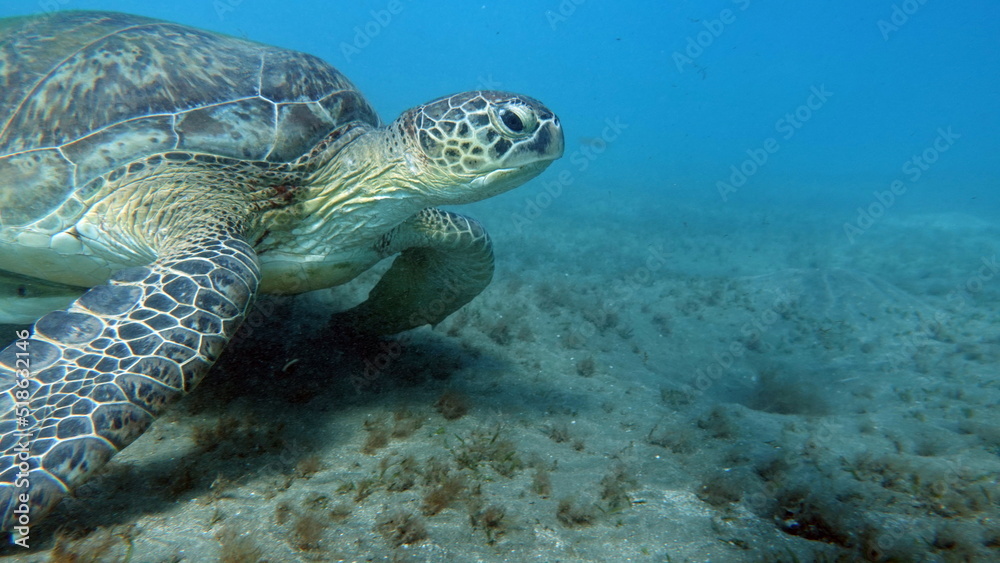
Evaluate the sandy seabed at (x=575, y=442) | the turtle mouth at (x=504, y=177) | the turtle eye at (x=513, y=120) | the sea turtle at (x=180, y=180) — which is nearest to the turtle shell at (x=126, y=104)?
the sea turtle at (x=180, y=180)

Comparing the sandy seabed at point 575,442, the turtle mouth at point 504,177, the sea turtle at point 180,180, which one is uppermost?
the turtle mouth at point 504,177

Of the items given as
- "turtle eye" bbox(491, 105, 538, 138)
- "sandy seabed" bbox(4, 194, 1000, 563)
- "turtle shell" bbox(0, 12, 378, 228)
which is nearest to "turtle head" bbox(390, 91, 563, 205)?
"turtle eye" bbox(491, 105, 538, 138)

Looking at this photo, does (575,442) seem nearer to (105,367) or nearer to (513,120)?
(513,120)

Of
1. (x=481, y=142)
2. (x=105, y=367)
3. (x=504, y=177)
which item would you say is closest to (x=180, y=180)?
(x=105, y=367)

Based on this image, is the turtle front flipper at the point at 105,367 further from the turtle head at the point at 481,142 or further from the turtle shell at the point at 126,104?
the turtle head at the point at 481,142

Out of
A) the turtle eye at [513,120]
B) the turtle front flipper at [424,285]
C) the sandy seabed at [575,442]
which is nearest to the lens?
the sandy seabed at [575,442]

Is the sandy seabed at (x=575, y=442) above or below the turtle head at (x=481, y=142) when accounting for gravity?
below

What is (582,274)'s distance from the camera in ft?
27.1

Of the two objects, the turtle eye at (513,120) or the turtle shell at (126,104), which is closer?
the turtle eye at (513,120)

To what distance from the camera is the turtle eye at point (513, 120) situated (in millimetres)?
2504

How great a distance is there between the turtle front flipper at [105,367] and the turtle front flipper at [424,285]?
1.78 meters

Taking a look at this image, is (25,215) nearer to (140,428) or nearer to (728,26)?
(140,428)

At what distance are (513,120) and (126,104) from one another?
247 centimetres

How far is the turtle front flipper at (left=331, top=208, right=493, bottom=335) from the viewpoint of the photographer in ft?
13.0
